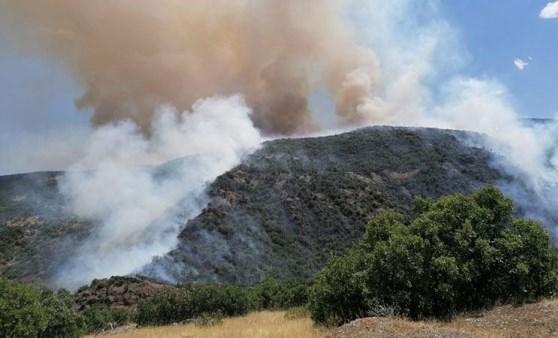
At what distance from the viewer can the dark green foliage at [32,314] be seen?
53.9 feet

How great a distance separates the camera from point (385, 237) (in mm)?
19219

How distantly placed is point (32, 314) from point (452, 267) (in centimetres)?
1401

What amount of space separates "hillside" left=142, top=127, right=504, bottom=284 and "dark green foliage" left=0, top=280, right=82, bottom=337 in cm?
4317

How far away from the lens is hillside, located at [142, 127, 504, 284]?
229ft

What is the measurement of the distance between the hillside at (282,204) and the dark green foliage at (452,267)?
4861cm

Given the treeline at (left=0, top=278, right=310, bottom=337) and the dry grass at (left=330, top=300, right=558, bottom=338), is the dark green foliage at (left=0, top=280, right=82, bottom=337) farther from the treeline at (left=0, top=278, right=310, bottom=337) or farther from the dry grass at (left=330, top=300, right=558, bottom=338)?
the dry grass at (left=330, top=300, right=558, bottom=338)

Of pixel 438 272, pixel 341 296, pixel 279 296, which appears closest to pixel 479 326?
pixel 438 272

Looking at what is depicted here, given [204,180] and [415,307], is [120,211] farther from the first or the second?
[415,307]

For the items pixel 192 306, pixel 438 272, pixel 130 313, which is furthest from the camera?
pixel 130 313

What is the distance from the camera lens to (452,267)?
15.9 metres

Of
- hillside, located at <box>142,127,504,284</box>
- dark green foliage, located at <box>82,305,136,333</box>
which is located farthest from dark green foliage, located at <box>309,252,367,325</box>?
hillside, located at <box>142,127,504,284</box>

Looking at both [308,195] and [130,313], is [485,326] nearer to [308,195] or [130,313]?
[130,313]

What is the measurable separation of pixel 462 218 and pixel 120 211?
87340mm

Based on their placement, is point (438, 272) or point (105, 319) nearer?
point (438, 272)
